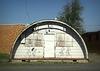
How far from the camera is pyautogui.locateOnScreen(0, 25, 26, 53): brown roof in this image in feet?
91.9

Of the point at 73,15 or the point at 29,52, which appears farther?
the point at 73,15

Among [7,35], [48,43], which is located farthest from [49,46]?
[7,35]

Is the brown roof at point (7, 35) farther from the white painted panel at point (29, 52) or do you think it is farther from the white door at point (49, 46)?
the white door at point (49, 46)

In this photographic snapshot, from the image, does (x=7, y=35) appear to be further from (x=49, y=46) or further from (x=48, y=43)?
(x=49, y=46)

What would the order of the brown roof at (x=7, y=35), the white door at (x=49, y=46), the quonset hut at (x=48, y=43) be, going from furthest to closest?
the brown roof at (x=7, y=35) < the quonset hut at (x=48, y=43) < the white door at (x=49, y=46)

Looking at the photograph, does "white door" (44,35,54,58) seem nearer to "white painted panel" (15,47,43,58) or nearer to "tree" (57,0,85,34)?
"white painted panel" (15,47,43,58)

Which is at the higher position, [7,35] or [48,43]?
[7,35]

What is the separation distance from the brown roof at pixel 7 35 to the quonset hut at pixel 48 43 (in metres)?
10.6

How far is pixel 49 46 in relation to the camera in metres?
17.9

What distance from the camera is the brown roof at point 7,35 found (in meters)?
28.0

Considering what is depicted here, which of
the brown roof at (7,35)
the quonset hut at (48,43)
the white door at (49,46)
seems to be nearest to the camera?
the white door at (49,46)

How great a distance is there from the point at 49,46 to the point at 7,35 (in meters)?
12.6

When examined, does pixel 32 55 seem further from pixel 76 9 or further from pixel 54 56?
pixel 76 9

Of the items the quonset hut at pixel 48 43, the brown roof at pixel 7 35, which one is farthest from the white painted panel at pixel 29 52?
the brown roof at pixel 7 35
